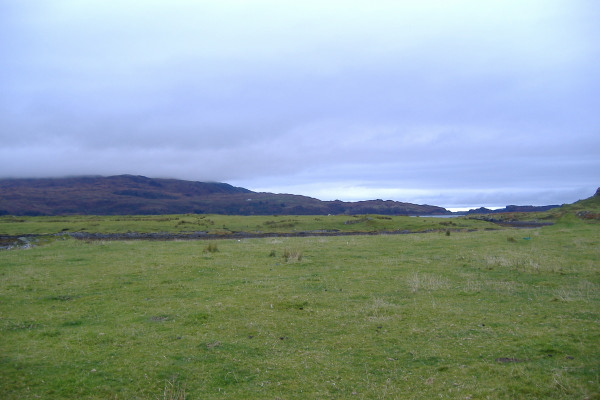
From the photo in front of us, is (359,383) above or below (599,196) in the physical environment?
below

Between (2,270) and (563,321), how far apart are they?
27318 mm

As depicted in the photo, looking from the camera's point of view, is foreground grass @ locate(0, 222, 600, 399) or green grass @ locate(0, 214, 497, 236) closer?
foreground grass @ locate(0, 222, 600, 399)

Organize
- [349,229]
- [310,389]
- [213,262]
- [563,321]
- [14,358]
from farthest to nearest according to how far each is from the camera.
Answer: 1. [349,229]
2. [213,262]
3. [563,321]
4. [14,358]
5. [310,389]

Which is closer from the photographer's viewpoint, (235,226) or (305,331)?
(305,331)

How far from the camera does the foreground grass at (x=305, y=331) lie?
884cm

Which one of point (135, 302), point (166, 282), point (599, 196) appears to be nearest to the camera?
point (135, 302)

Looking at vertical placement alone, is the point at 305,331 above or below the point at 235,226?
below

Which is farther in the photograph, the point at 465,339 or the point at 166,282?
the point at 166,282

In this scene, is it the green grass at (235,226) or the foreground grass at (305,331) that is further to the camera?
the green grass at (235,226)

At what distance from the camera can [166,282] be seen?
64.3ft

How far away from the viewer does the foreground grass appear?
8.84 meters

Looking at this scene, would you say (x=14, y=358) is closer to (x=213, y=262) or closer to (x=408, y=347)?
(x=408, y=347)

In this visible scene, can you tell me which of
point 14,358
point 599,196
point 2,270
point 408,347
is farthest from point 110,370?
point 599,196

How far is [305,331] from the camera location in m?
12.4
